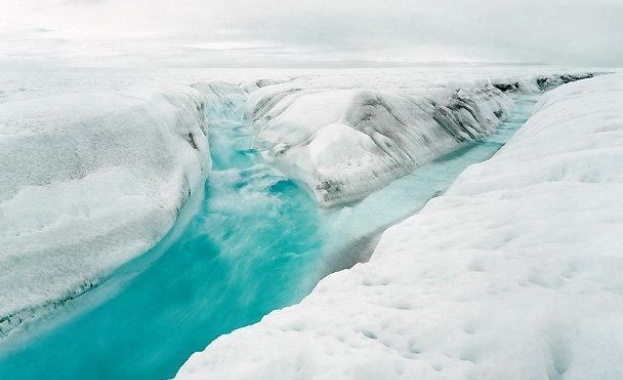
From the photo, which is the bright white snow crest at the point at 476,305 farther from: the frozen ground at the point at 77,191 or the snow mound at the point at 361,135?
the snow mound at the point at 361,135

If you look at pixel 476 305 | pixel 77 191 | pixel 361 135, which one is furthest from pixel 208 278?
pixel 361 135

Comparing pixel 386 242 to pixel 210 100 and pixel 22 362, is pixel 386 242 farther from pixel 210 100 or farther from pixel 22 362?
pixel 210 100

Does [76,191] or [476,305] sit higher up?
[476,305]

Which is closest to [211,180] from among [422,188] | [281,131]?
[281,131]

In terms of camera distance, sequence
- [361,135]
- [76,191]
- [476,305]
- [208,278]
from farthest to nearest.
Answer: [361,135], [208,278], [76,191], [476,305]

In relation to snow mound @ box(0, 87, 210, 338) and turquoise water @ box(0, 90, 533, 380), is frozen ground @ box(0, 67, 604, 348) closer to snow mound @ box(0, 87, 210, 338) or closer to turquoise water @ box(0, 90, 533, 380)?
snow mound @ box(0, 87, 210, 338)

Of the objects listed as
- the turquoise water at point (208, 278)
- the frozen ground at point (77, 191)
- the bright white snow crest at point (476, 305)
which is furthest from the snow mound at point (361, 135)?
the bright white snow crest at point (476, 305)

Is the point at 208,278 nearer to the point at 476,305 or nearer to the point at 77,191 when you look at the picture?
the point at 77,191
